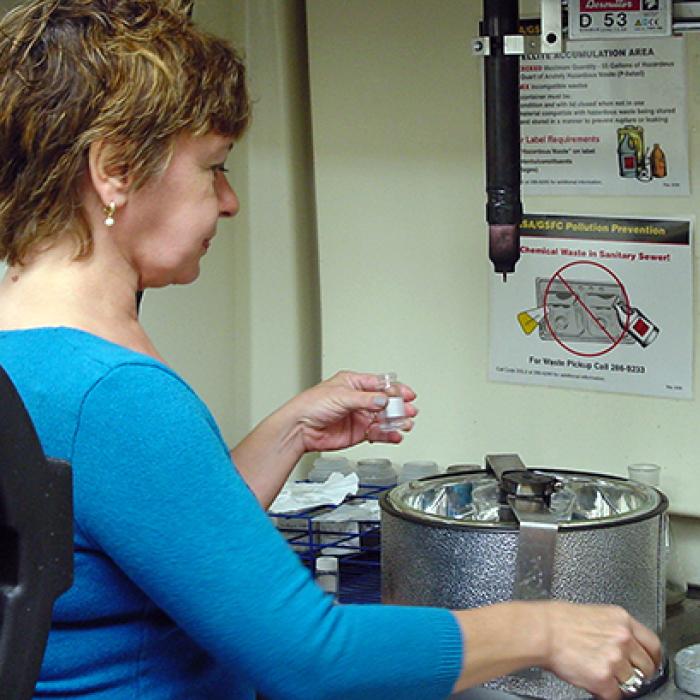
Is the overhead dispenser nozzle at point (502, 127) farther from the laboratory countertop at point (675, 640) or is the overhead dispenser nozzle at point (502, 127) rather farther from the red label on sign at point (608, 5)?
the laboratory countertop at point (675, 640)

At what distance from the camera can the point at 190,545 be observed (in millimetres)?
922

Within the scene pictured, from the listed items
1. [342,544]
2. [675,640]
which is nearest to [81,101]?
[342,544]

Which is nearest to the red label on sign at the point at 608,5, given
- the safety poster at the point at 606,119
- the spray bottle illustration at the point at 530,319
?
the safety poster at the point at 606,119

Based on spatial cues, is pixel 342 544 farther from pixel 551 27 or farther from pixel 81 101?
pixel 81 101

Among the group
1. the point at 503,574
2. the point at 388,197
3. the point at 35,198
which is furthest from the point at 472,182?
the point at 35,198

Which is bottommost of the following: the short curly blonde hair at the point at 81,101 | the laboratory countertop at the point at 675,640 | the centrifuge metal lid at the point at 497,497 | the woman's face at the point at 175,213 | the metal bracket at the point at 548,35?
the laboratory countertop at the point at 675,640

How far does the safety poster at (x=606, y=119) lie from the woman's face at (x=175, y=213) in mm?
661

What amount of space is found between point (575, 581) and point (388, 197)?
2.18ft

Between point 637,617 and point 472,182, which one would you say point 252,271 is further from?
point 637,617

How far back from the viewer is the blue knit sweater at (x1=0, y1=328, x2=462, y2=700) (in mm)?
921

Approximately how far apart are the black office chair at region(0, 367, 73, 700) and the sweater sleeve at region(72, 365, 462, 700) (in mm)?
155

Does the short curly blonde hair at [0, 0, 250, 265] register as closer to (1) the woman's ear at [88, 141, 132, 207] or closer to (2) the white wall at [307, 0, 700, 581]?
(1) the woman's ear at [88, 141, 132, 207]

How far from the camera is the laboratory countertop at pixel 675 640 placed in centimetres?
136

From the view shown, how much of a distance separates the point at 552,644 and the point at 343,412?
1.47 ft
